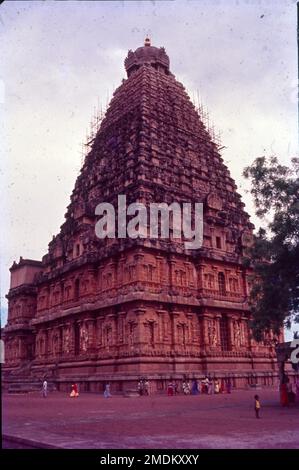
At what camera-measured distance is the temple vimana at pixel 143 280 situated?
3488 cm

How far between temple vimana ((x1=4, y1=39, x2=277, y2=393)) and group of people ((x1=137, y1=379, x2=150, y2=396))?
0.60 metres

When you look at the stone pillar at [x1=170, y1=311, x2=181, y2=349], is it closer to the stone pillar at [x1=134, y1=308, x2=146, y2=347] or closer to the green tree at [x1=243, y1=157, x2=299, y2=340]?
the stone pillar at [x1=134, y1=308, x2=146, y2=347]

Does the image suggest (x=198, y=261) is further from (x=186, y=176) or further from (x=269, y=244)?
(x=269, y=244)

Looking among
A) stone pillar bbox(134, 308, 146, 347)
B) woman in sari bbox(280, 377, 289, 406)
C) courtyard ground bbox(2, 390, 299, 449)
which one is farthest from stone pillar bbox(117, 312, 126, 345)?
woman in sari bbox(280, 377, 289, 406)

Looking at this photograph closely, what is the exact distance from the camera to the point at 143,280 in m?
34.8

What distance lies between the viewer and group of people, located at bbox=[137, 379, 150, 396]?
3145 centimetres

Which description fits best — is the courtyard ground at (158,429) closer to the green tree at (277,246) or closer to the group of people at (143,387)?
the green tree at (277,246)

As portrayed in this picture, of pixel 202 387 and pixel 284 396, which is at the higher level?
pixel 284 396

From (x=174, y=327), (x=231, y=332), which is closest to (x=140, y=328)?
(x=174, y=327)

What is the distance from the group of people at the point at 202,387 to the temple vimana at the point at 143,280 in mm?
675

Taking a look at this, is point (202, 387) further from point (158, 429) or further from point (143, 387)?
point (158, 429)

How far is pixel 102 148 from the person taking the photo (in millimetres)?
48844

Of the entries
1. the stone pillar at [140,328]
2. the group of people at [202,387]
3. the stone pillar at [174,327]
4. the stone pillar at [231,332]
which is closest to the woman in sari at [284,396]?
the group of people at [202,387]

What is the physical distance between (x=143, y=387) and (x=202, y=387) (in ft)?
15.7
